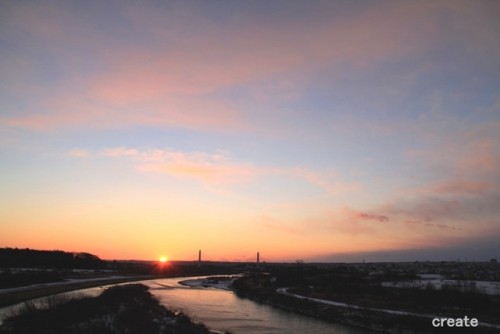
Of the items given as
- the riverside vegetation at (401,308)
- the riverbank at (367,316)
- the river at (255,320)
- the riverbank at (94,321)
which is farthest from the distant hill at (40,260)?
the riverbank at (94,321)

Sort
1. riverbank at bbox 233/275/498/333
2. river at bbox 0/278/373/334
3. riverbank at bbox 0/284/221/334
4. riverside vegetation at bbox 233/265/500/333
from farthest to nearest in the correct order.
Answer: river at bbox 0/278/373/334 < riverside vegetation at bbox 233/265/500/333 < riverbank at bbox 233/275/498/333 < riverbank at bbox 0/284/221/334

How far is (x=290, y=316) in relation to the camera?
4275 centimetres

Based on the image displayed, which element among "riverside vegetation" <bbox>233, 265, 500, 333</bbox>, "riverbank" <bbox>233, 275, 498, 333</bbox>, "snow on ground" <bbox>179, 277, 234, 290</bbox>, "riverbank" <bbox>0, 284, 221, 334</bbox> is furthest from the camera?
"snow on ground" <bbox>179, 277, 234, 290</bbox>

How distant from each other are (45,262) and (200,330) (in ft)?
373

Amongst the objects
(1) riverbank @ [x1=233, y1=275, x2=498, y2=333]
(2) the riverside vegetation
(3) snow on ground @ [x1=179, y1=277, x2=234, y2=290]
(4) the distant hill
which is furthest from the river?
(4) the distant hill

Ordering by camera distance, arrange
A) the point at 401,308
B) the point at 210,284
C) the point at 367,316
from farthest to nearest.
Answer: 1. the point at 210,284
2. the point at 401,308
3. the point at 367,316

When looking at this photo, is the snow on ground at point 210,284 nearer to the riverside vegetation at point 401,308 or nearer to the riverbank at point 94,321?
the riverside vegetation at point 401,308

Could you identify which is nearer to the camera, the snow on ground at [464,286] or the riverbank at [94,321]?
the riverbank at [94,321]

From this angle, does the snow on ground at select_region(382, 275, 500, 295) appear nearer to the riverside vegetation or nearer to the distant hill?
the riverside vegetation

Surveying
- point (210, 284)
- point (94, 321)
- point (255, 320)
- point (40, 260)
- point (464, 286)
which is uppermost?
point (40, 260)

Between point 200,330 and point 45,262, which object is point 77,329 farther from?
point 45,262

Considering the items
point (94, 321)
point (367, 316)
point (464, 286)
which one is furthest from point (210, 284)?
point (94, 321)

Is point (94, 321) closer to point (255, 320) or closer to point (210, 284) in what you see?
point (255, 320)

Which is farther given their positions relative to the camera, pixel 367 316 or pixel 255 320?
pixel 255 320
